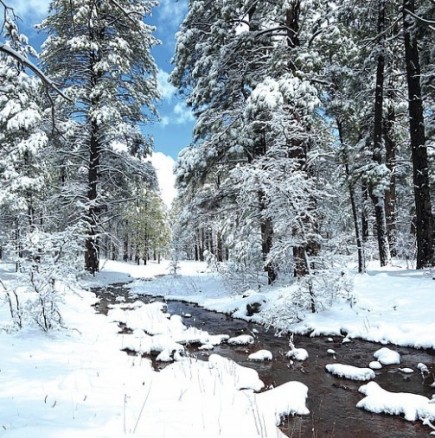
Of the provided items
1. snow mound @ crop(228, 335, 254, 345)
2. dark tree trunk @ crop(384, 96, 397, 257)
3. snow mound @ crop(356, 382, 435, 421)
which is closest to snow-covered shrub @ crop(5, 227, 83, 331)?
snow mound @ crop(228, 335, 254, 345)

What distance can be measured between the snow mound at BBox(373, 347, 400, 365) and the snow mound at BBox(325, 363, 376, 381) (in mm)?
605

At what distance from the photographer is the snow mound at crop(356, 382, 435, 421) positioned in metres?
4.09

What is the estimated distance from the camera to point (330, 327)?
7.89m

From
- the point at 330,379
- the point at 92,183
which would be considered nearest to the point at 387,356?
the point at 330,379

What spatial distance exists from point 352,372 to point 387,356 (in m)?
0.94

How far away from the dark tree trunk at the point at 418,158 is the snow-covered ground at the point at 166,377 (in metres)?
0.83

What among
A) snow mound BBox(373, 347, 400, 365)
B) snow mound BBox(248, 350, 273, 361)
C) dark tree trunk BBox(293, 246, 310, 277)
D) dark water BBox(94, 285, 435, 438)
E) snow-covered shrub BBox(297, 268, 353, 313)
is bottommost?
dark water BBox(94, 285, 435, 438)

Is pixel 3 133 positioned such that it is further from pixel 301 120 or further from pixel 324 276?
pixel 324 276

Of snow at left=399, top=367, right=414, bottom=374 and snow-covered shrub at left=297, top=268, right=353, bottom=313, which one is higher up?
snow-covered shrub at left=297, top=268, right=353, bottom=313

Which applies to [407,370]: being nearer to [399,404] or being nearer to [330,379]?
[330,379]

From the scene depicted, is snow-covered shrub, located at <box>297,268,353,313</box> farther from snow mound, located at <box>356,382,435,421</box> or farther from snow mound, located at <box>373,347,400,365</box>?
snow mound, located at <box>356,382,435,421</box>

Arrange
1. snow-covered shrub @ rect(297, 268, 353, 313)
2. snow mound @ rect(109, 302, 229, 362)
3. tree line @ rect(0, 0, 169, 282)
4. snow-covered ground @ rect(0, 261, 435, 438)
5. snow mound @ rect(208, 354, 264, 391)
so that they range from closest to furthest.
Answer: snow-covered ground @ rect(0, 261, 435, 438) → snow mound @ rect(208, 354, 264, 391) → snow mound @ rect(109, 302, 229, 362) → snow-covered shrub @ rect(297, 268, 353, 313) → tree line @ rect(0, 0, 169, 282)

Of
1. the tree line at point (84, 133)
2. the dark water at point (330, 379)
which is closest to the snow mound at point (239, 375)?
the dark water at point (330, 379)

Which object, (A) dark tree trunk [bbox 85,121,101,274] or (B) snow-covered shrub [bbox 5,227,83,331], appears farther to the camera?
(A) dark tree trunk [bbox 85,121,101,274]
